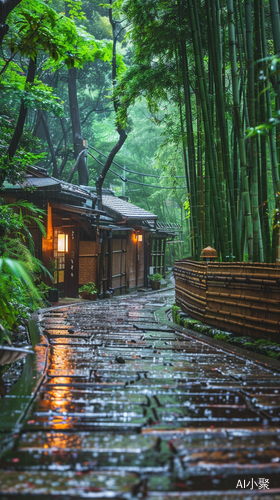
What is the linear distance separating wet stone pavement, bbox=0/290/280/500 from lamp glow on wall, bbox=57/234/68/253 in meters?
10.0

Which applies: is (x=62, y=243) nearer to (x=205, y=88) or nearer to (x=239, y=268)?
(x=205, y=88)

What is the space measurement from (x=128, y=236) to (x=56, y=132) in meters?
12.9

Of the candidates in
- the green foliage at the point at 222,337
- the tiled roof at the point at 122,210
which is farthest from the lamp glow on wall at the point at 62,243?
the green foliage at the point at 222,337

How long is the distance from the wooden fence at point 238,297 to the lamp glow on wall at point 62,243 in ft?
22.0

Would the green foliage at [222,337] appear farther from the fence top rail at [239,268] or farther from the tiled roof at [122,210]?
the tiled roof at [122,210]

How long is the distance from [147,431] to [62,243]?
12963mm

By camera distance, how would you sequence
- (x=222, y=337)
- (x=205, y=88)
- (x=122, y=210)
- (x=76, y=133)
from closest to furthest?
1. (x=222, y=337)
2. (x=205, y=88)
3. (x=122, y=210)
4. (x=76, y=133)

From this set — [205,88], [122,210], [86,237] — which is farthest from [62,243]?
[205,88]

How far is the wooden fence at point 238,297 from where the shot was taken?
612 cm

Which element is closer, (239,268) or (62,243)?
(239,268)

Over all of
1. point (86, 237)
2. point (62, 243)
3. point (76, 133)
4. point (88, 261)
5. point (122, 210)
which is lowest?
point (88, 261)

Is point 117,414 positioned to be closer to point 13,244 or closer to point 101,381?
point 101,381

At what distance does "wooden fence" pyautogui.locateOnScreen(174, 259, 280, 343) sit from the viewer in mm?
6125

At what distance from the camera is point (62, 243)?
15.7 m
